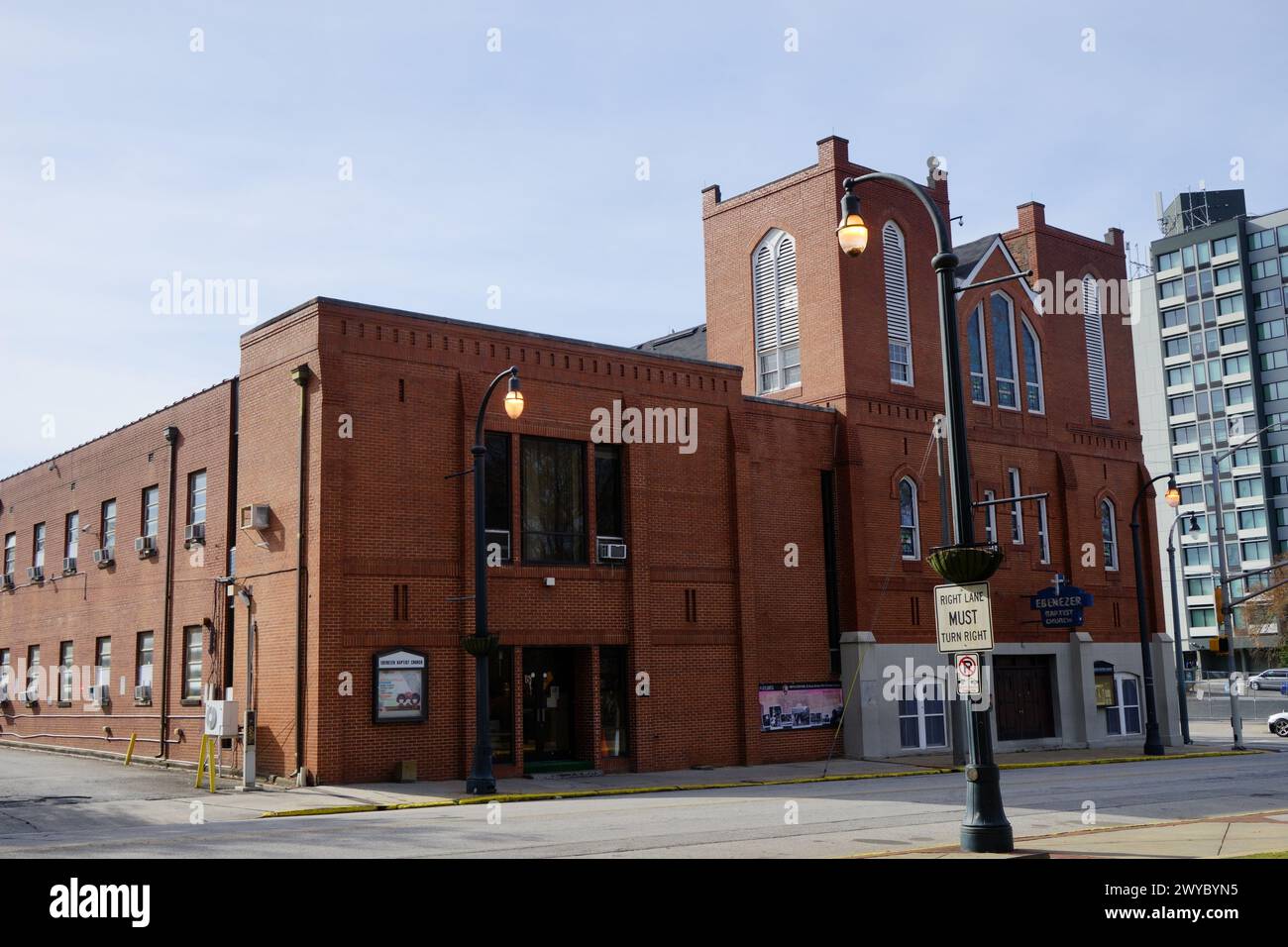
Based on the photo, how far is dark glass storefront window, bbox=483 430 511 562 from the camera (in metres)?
26.5

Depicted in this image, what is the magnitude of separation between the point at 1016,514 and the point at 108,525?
26.2 meters

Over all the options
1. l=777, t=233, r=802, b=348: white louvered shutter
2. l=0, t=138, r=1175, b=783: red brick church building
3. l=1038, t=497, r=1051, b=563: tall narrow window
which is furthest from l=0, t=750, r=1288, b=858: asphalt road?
l=777, t=233, r=802, b=348: white louvered shutter

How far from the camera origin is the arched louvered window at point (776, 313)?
35.2m

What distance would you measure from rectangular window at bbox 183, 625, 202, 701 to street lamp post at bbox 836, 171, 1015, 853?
66.8 ft

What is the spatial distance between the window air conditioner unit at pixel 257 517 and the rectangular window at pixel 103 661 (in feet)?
32.5

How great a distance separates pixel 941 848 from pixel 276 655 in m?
15.6

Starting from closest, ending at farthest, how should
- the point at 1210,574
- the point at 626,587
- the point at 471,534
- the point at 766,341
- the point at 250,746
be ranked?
the point at 250,746 → the point at 471,534 → the point at 626,587 → the point at 766,341 → the point at 1210,574

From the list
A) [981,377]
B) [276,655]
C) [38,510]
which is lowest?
[276,655]

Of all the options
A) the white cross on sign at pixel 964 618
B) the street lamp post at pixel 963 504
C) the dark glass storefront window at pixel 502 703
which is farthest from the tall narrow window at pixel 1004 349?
the white cross on sign at pixel 964 618

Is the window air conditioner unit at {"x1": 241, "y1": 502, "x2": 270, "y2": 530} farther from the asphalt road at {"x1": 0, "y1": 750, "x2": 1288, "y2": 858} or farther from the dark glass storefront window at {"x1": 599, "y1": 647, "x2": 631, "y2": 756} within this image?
the dark glass storefront window at {"x1": 599, "y1": 647, "x2": 631, "y2": 756}

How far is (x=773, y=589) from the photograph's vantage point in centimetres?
3123

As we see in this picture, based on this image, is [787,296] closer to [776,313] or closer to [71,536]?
[776,313]
